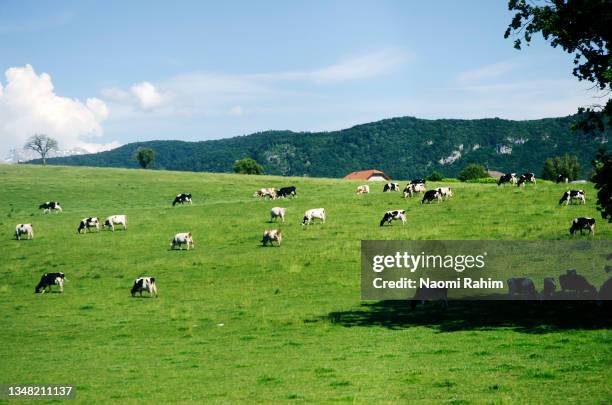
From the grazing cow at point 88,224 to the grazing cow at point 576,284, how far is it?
36.9 m

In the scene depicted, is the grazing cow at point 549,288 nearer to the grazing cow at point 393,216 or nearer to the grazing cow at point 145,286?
the grazing cow at point 145,286

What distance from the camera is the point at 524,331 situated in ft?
62.8

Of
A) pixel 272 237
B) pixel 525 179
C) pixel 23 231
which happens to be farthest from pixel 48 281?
pixel 525 179

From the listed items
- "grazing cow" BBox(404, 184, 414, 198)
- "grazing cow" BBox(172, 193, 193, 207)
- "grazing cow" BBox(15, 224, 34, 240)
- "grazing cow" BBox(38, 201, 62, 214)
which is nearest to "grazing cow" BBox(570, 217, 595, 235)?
"grazing cow" BBox(404, 184, 414, 198)

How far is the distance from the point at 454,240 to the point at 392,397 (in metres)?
24.3

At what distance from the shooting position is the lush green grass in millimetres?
14250

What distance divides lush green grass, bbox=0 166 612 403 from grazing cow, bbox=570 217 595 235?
21.6 inches

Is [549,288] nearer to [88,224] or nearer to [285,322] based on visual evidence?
[285,322]

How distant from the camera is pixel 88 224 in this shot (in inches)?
1973

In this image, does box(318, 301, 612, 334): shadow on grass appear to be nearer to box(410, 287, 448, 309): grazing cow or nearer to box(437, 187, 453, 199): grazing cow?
box(410, 287, 448, 309): grazing cow

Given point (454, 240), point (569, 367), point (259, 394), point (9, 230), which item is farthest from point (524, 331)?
point (9, 230)

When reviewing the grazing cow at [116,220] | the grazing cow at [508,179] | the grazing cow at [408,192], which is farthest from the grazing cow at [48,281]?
the grazing cow at [508,179]

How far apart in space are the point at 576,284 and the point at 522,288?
1.96 meters

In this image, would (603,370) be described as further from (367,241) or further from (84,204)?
(84,204)
